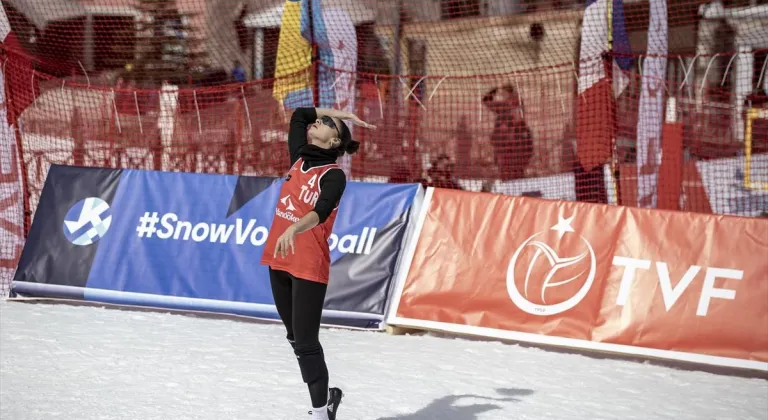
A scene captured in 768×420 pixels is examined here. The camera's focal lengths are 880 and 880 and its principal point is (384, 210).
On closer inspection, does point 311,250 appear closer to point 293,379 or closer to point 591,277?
point 293,379

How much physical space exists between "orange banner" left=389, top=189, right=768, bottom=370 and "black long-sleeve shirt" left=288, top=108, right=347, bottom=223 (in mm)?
3310

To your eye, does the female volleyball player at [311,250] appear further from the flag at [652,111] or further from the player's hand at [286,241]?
the flag at [652,111]

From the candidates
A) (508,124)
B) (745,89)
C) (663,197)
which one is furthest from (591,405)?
(745,89)

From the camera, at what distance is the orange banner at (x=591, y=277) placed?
727cm

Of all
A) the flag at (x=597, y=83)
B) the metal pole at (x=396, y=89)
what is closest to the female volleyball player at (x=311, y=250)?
the flag at (x=597, y=83)

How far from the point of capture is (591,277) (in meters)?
7.69

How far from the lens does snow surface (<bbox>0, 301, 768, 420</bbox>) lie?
209 inches

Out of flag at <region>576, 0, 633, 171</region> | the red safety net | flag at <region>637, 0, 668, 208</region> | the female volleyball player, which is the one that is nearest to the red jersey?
the female volleyball player

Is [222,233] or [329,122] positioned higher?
[329,122]

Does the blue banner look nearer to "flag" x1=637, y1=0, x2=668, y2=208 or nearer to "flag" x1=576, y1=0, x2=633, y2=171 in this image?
"flag" x1=576, y1=0, x2=633, y2=171

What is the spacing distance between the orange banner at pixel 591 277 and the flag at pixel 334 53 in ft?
10.8

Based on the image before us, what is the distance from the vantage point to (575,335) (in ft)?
24.7

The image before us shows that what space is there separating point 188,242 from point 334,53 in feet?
12.1

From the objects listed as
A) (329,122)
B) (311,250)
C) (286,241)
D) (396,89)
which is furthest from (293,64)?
(286,241)
